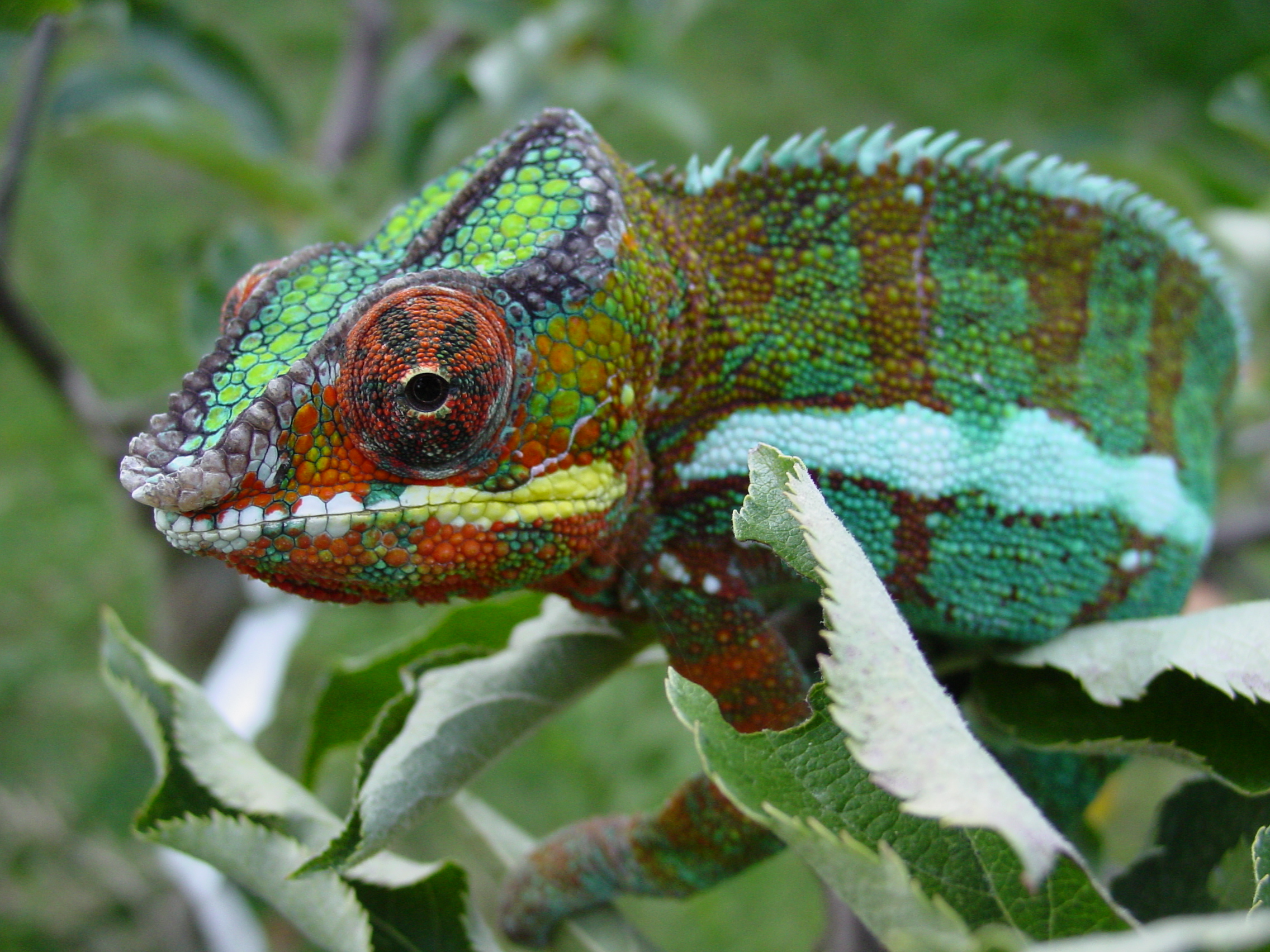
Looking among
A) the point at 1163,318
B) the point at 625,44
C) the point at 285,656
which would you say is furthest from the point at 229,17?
the point at 1163,318

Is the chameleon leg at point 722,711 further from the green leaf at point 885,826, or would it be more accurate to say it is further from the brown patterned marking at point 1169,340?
the brown patterned marking at point 1169,340

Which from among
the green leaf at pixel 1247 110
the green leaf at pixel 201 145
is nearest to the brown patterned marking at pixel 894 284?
the green leaf at pixel 201 145

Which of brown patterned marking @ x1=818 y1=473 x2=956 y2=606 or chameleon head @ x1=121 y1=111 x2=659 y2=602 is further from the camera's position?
brown patterned marking @ x1=818 y1=473 x2=956 y2=606

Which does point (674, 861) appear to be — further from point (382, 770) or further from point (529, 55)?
point (529, 55)

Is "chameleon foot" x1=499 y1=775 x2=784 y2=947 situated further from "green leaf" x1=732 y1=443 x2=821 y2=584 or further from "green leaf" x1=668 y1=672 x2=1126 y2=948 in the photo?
"green leaf" x1=732 y1=443 x2=821 y2=584

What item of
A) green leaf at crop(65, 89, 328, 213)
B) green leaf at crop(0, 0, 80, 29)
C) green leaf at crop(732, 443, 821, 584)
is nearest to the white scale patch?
green leaf at crop(732, 443, 821, 584)

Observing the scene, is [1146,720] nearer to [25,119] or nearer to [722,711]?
[722,711]
